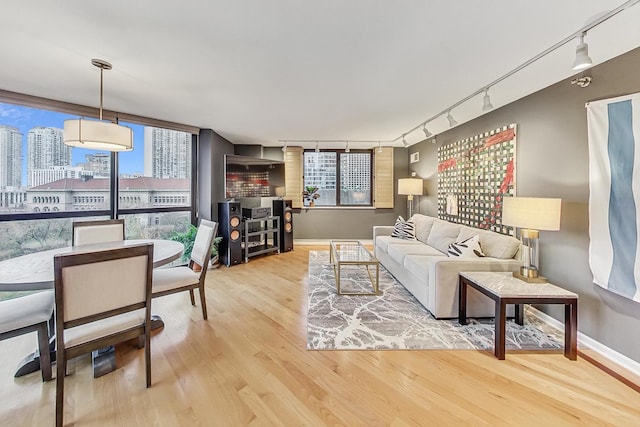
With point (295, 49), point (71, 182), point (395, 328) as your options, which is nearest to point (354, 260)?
point (395, 328)

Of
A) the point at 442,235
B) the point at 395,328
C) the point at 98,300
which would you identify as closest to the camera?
the point at 98,300

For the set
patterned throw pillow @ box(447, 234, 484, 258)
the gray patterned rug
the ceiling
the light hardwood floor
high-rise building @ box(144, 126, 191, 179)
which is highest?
the ceiling

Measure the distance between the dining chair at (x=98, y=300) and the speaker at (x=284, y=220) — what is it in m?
3.92

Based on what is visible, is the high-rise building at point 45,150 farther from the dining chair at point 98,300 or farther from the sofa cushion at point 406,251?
the sofa cushion at point 406,251

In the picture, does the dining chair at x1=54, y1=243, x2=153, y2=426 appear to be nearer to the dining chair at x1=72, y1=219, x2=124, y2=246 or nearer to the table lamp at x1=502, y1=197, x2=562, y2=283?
the dining chair at x1=72, y1=219, x2=124, y2=246

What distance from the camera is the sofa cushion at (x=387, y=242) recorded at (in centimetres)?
421

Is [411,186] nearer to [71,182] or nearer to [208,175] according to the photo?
[208,175]

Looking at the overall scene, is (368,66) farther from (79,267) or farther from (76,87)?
(76,87)

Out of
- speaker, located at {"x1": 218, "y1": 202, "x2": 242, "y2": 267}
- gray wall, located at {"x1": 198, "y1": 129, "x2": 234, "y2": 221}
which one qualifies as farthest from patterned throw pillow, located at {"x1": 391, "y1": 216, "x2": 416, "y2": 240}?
gray wall, located at {"x1": 198, "y1": 129, "x2": 234, "y2": 221}

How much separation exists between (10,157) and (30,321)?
2256mm

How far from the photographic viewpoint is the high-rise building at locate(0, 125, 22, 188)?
2.74 meters

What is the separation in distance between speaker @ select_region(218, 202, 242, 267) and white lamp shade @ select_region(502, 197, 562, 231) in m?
3.94

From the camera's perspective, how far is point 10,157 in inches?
110

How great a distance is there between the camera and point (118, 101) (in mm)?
3084
